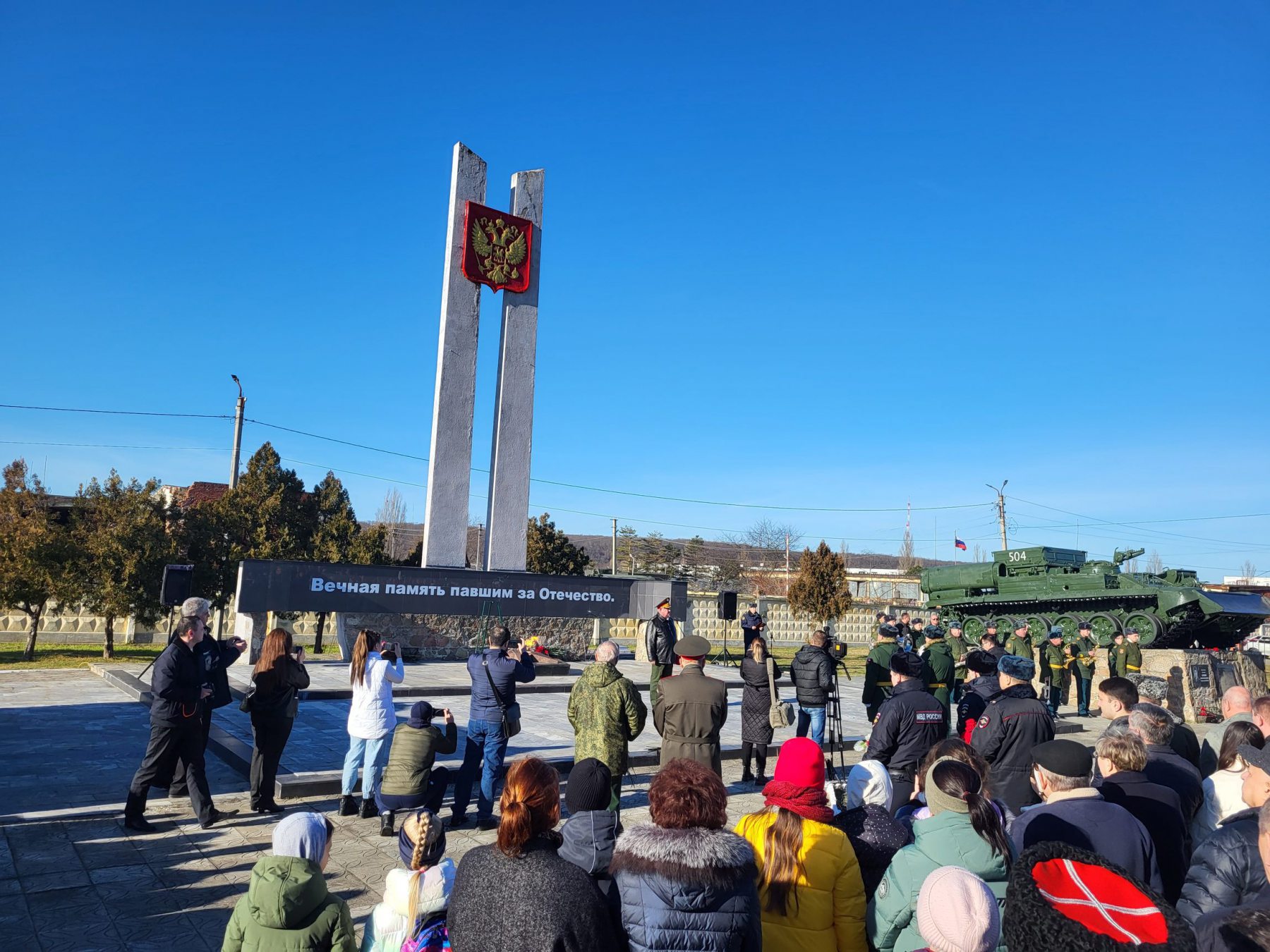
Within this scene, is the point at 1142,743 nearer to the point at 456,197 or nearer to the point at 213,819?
the point at 213,819

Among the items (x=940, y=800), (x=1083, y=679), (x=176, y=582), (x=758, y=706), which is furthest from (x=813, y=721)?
(x=1083, y=679)

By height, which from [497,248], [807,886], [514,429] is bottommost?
[807,886]

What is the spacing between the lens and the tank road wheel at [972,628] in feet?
81.9

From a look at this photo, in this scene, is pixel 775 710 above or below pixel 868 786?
below

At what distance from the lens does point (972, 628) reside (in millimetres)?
25453

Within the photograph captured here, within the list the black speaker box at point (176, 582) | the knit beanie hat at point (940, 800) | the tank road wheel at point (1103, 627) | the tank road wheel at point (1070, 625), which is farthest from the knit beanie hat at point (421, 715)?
the tank road wheel at point (1070, 625)

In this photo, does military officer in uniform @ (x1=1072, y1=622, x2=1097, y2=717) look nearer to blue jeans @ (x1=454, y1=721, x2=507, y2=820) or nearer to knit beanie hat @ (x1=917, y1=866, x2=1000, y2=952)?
blue jeans @ (x1=454, y1=721, x2=507, y2=820)

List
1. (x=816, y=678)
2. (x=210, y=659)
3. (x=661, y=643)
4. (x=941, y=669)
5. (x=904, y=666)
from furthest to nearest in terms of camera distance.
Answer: (x=661, y=643)
(x=941, y=669)
(x=816, y=678)
(x=210, y=659)
(x=904, y=666)

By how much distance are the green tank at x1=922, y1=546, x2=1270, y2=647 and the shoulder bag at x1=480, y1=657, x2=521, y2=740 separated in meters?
20.3

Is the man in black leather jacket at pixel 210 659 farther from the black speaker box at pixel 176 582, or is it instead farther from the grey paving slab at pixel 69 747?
the black speaker box at pixel 176 582

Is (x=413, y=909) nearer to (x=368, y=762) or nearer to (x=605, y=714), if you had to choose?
(x=605, y=714)

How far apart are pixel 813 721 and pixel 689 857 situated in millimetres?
6285

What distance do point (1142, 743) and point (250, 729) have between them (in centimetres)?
961

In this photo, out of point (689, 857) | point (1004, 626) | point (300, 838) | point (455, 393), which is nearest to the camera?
point (689, 857)
